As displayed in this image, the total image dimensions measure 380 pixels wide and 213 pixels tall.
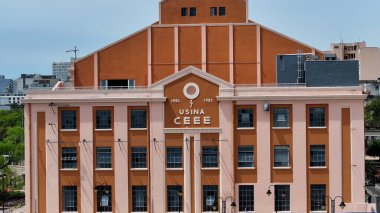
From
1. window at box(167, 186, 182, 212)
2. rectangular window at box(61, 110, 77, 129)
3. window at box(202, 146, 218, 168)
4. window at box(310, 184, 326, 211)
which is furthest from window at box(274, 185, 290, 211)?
rectangular window at box(61, 110, 77, 129)

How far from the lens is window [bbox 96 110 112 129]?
48.7 meters

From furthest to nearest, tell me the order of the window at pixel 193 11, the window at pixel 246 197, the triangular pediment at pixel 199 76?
the window at pixel 193 11
the window at pixel 246 197
the triangular pediment at pixel 199 76

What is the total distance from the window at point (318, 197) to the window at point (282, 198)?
1.78m

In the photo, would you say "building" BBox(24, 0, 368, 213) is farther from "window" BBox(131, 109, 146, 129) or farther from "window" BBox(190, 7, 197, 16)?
"window" BBox(190, 7, 197, 16)

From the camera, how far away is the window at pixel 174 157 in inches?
1907

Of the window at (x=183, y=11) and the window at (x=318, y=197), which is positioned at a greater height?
the window at (x=183, y=11)

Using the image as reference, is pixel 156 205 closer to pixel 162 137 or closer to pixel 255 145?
pixel 162 137

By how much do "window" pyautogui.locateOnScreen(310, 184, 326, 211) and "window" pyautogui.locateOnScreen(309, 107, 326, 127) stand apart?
15.1ft

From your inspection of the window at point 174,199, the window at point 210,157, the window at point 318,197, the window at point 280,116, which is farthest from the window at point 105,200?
the window at point 318,197

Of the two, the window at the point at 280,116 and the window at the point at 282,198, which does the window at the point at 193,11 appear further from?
the window at the point at 282,198

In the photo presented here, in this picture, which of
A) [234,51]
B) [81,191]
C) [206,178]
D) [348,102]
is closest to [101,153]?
[81,191]

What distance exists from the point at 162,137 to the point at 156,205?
5129mm

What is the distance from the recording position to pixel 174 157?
159 ft

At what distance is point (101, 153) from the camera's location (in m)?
48.7
